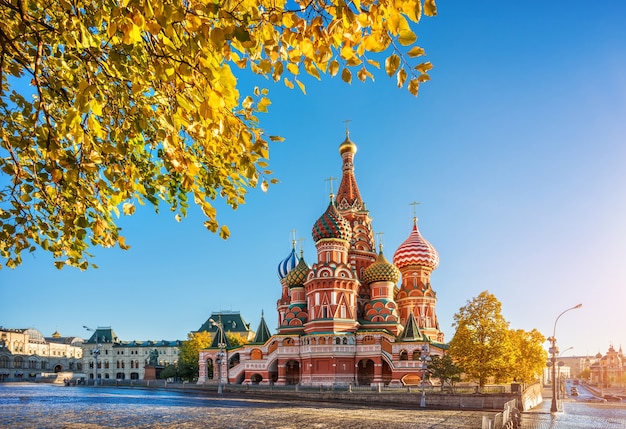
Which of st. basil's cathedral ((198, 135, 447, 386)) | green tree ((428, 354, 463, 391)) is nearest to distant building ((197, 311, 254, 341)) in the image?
st. basil's cathedral ((198, 135, 447, 386))

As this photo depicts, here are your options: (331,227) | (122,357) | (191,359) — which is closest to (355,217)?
(331,227)

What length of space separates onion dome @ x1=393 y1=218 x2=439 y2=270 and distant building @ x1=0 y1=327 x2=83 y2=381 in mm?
70515

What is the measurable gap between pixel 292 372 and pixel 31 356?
7634cm

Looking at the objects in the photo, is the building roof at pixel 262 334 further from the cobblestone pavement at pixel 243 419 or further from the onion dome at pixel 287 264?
the cobblestone pavement at pixel 243 419

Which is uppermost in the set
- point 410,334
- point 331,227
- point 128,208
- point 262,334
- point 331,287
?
point 331,227

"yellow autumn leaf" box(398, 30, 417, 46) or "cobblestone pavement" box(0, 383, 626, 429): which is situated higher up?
"yellow autumn leaf" box(398, 30, 417, 46)

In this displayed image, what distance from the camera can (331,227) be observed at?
5406cm

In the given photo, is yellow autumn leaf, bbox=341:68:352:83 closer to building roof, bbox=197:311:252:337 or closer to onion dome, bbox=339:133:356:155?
onion dome, bbox=339:133:356:155

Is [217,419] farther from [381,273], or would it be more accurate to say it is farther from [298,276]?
[298,276]

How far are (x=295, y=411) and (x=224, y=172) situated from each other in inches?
1075

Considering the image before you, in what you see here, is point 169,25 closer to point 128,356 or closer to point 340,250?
point 340,250

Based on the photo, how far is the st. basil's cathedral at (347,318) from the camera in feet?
165

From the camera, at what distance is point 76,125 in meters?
4.62

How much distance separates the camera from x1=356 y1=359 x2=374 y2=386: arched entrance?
51056 mm
